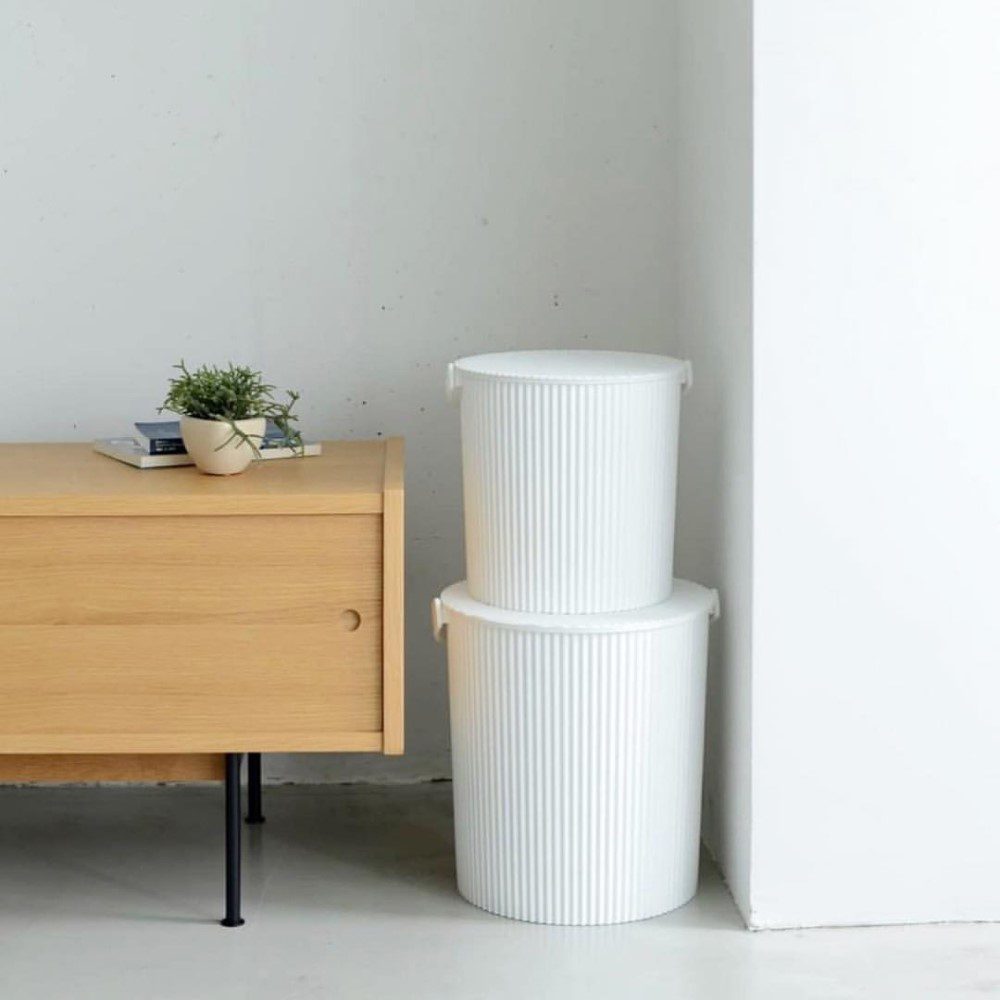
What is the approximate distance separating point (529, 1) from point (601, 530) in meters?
1.06

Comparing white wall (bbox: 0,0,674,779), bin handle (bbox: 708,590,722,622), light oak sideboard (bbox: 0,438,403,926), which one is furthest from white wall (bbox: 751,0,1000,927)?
A: white wall (bbox: 0,0,674,779)

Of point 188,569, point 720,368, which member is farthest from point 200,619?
point 720,368

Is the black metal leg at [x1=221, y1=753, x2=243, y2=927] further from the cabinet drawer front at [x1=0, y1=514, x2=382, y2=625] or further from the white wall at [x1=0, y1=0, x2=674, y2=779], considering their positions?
the white wall at [x1=0, y1=0, x2=674, y2=779]

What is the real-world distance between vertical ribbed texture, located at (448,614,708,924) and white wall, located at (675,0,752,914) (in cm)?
9

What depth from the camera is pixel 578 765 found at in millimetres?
2320

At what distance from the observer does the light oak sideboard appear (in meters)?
2.22

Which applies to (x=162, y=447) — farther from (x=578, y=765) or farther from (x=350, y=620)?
(x=578, y=765)

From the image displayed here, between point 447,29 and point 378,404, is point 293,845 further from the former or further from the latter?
point 447,29

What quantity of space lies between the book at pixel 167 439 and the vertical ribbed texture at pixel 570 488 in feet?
1.10

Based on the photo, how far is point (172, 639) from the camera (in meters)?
2.24

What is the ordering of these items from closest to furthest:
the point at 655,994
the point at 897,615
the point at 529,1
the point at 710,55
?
the point at 655,994 < the point at 897,615 < the point at 710,55 < the point at 529,1

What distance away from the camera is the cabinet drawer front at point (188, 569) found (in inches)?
87.3

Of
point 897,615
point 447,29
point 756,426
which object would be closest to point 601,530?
point 756,426

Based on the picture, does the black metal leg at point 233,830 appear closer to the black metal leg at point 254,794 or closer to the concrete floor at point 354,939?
the concrete floor at point 354,939
